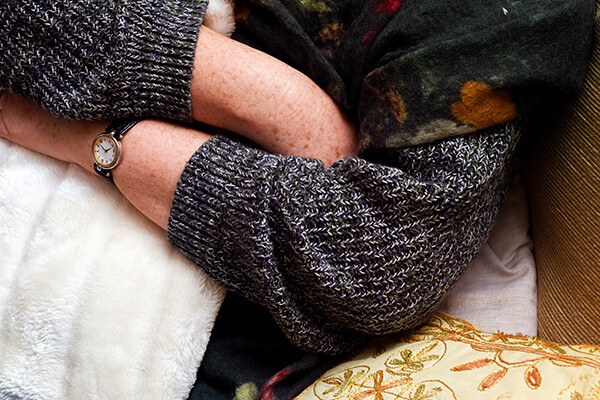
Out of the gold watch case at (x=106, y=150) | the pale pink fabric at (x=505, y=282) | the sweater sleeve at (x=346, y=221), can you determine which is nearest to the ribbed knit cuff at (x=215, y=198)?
the sweater sleeve at (x=346, y=221)

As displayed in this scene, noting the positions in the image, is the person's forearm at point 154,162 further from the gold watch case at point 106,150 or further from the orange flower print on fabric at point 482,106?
the orange flower print on fabric at point 482,106

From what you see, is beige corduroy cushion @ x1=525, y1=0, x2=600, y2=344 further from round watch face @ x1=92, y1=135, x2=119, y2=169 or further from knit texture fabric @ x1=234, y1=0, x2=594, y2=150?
round watch face @ x1=92, y1=135, x2=119, y2=169

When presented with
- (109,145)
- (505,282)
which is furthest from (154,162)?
(505,282)

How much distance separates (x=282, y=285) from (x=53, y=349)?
379mm

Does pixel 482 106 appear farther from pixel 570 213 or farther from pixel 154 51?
pixel 154 51

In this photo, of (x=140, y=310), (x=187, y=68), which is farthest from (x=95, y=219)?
(x=187, y=68)

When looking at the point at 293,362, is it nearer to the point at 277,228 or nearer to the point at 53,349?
the point at 277,228

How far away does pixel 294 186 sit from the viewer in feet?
2.35

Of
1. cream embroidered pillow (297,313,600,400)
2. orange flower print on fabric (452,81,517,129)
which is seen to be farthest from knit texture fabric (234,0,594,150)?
cream embroidered pillow (297,313,600,400)

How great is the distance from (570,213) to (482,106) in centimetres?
23

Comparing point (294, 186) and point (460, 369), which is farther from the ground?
point (294, 186)

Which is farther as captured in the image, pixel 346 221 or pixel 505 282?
pixel 505 282

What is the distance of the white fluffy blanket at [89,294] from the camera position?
80 cm

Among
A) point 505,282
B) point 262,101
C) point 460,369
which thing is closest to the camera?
point 460,369
